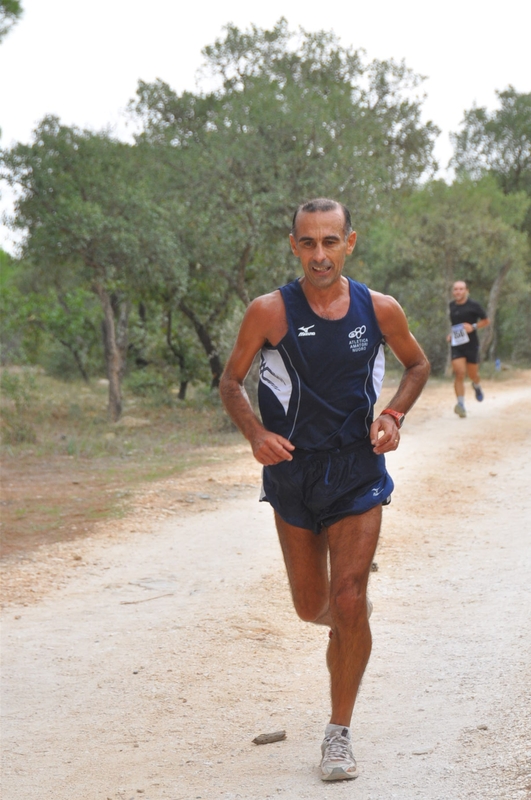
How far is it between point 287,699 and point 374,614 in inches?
56.0

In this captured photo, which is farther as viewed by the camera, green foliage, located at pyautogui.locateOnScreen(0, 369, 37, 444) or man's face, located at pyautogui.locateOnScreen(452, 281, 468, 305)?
green foliage, located at pyautogui.locateOnScreen(0, 369, 37, 444)

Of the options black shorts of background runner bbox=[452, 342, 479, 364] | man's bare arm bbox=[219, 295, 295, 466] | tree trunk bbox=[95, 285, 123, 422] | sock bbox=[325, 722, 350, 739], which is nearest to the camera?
sock bbox=[325, 722, 350, 739]

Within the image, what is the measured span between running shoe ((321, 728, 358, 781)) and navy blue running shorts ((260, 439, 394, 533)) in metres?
0.79

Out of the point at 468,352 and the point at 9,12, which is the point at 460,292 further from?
the point at 9,12

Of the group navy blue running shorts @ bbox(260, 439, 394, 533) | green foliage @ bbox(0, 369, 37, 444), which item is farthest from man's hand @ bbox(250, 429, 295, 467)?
green foliage @ bbox(0, 369, 37, 444)

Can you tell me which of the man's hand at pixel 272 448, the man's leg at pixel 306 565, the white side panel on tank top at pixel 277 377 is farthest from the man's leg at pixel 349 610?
the white side panel on tank top at pixel 277 377

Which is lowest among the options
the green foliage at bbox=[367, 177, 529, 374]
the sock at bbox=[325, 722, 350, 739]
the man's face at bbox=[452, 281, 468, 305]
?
the sock at bbox=[325, 722, 350, 739]

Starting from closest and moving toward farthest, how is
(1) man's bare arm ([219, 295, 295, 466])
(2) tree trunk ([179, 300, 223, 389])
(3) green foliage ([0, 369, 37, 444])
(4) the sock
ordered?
(4) the sock, (1) man's bare arm ([219, 295, 295, 466]), (3) green foliage ([0, 369, 37, 444]), (2) tree trunk ([179, 300, 223, 389])

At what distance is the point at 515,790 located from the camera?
128 inches

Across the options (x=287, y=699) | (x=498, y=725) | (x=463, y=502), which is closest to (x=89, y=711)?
(x=287, y=699)

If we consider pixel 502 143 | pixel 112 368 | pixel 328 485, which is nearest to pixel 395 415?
pixel 328 485

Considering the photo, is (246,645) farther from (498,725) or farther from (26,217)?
(26,217)

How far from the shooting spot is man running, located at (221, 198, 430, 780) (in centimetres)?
373

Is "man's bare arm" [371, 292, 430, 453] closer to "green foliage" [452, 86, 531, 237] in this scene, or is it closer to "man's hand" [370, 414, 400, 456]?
"man's hand" [370, 414, 400, 456]
